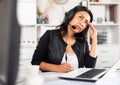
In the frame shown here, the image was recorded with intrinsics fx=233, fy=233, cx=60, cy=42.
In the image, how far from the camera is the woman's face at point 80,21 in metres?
1.65

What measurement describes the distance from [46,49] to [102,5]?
178 cm

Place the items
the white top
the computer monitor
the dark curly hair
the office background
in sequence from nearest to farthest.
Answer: the computer monitor → the white top → the dark curly hair → the office background

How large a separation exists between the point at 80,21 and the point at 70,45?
0.60 feet

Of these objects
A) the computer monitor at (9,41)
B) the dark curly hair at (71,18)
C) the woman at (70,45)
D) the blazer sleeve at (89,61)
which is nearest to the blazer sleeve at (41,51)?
the woman at (70,45)

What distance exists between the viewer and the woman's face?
1.65 meters

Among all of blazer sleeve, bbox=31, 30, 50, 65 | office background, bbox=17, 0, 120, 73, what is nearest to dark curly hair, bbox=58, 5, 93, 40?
blazer sleeve, bbox=31, 30, 50, 65

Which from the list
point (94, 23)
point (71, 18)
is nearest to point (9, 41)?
point (71, 18)

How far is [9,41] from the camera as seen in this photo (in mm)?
303

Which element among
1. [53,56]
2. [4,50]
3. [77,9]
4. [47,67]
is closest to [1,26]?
[4,50]

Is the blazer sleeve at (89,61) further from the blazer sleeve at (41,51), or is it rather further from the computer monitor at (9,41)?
the computer monitor at (9,41)

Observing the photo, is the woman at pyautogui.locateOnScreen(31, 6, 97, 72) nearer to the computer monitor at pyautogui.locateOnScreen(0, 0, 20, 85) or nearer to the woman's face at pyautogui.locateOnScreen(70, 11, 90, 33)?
the woman's face at pyautogui.locateOnScreen(70, 11, 90, 33)

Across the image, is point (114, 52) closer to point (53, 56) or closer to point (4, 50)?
point (53, 56)

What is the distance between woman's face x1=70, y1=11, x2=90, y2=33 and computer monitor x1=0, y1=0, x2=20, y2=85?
134 centimetres

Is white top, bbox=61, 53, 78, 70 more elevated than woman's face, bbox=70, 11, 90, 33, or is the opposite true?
woman's face, bbox=70, 11, 90, 33
